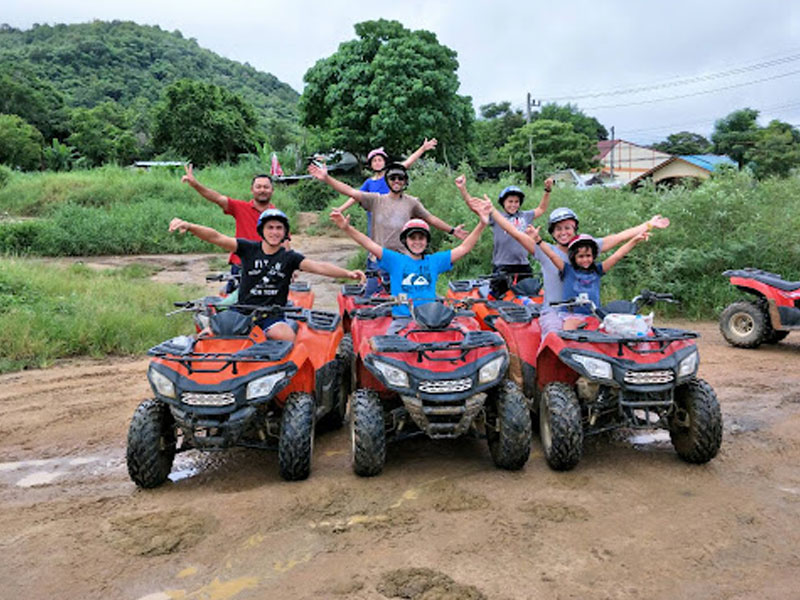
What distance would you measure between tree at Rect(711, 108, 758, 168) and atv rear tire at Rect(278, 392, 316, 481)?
47.9m

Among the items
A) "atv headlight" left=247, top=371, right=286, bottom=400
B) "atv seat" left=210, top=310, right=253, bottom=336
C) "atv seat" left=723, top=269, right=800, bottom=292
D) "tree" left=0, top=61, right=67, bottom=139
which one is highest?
"tree" left=0, top=61, right=67, bottom=139

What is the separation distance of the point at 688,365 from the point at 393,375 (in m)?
1.86

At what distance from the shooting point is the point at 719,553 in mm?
3512

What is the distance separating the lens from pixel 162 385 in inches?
171

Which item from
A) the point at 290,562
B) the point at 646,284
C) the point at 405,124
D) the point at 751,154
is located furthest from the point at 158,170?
the point at 751,154

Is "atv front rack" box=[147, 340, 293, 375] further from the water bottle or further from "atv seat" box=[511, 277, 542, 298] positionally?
"atv seat" box=[511, 277, 542, 298]

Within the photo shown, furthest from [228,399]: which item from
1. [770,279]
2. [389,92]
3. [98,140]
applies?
[98,140]

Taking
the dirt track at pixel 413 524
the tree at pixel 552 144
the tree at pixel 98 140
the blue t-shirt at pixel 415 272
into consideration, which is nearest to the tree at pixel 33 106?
the tree at pixel 98 140

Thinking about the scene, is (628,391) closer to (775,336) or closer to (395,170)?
(395,170)

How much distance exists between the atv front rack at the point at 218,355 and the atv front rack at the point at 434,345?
0.64 meters

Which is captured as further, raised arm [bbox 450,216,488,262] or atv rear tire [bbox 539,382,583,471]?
raised arm [bbox 450,216,488,262]

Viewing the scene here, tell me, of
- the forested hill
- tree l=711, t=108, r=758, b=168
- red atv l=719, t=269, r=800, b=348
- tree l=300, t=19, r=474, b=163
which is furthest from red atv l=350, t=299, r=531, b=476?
the forested hill

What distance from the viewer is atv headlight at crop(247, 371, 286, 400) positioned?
171 inches

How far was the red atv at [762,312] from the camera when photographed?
8070 millimetres
